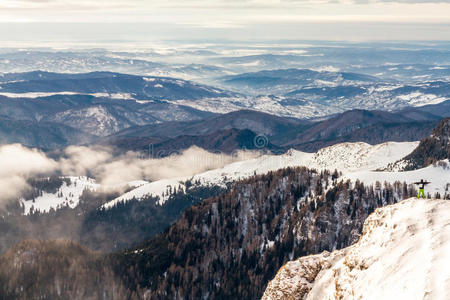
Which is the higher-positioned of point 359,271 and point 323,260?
point 359,271

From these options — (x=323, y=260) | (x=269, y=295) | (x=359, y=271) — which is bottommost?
(x=269, y=295)

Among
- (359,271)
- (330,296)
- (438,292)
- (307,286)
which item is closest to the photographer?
(438,292)

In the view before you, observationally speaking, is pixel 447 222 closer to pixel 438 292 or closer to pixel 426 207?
pixel 426 207

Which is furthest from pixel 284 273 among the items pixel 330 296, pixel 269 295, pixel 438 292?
pixel 438 292

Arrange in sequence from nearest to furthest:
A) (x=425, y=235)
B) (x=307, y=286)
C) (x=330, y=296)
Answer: (x=425, y=235) → (x=330, y=296) → (x=307, y=286)

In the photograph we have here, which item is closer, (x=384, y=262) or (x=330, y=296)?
(x=384, y=262)

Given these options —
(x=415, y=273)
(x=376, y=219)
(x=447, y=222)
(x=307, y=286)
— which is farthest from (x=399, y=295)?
(x=307, y=286)
